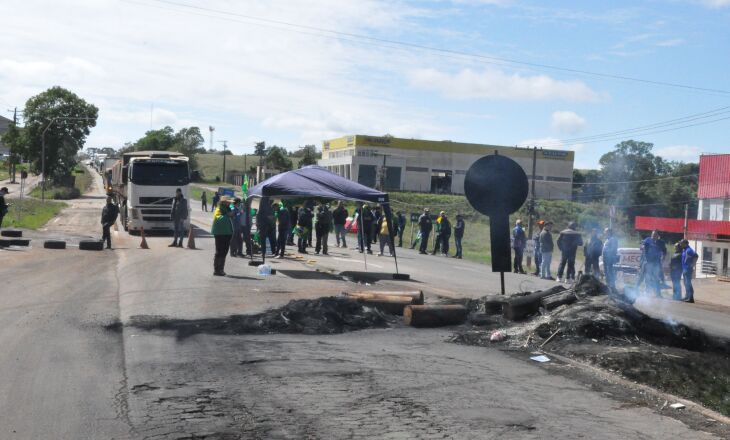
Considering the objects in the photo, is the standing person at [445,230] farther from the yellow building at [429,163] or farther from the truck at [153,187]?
the yellow building at [429,163]

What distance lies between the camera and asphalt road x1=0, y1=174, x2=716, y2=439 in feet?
20.9

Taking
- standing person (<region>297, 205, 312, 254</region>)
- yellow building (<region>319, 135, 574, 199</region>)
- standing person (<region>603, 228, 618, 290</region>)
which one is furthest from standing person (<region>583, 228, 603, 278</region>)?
yellow building (<region>319, 135, 574, 199</region>)

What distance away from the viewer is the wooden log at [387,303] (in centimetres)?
1264

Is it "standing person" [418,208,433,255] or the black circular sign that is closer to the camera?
the black circular sign

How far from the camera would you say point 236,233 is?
2408cm

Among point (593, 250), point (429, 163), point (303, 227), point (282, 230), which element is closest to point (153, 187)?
point (303, 227)

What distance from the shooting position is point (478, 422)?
661 centimetres

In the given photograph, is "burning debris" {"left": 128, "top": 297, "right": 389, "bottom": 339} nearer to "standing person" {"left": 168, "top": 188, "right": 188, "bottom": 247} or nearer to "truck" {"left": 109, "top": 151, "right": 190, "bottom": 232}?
"standing person" {"left": 168, "top": 188, "right": 188, "bottom": 247}

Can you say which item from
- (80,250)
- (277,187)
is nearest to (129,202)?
(80,250)

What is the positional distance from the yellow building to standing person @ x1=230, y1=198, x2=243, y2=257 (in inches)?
2777

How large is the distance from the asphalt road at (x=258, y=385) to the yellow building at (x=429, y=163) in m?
83.2

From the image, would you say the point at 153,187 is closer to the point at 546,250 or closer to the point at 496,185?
the point at 546,250

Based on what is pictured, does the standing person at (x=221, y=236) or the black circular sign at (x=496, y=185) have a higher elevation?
the black circular sign at (x=496, y=185)

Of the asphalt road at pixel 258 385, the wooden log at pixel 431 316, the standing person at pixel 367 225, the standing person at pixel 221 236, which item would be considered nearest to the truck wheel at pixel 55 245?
the standing person at pixel 221 236
